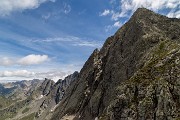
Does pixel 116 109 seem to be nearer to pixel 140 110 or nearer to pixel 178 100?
pixel 140 110

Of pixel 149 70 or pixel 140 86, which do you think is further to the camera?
pixel 149 70

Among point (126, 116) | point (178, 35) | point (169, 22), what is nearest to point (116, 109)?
point (126, 116)

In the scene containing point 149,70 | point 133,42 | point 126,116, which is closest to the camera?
point 126,116

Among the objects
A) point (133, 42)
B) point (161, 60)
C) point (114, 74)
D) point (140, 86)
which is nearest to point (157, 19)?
point (133, 42)

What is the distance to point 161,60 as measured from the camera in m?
70.3

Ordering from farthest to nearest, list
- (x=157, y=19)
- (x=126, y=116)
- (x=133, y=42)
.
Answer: (x=157, y=19) < (x=133, y=42) < (x=126, y=116)

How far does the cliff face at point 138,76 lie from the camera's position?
193ft

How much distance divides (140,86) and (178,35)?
7081cm

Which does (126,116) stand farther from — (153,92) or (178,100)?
(178,100)

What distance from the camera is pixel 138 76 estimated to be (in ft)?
226

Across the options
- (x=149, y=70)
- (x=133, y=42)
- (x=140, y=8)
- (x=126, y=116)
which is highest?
(x=140, y=8)

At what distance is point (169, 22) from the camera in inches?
5404

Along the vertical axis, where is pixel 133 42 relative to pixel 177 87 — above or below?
above

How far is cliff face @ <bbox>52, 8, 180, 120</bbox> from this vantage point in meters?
58.9
